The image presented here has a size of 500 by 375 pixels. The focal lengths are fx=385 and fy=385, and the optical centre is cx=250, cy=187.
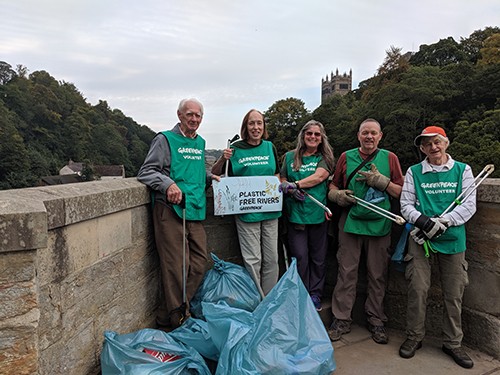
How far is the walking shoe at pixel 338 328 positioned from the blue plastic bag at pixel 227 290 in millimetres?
703

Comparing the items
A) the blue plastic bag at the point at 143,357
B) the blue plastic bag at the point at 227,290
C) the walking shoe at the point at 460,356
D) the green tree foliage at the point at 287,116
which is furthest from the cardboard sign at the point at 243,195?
the green tree foliage at the point at 287,116

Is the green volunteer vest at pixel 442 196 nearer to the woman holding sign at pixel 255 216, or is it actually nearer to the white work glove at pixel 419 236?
the white work glove at pixel 419 236

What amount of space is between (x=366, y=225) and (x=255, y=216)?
35.1 inches

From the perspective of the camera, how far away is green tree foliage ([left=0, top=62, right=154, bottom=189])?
230 feet

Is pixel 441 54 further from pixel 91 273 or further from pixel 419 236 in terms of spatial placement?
pixel 91 273

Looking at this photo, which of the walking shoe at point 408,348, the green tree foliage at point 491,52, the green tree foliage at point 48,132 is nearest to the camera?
the walking shoe at point 408,348

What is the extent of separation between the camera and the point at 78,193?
2.05 meters

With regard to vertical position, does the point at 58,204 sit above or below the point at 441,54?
below

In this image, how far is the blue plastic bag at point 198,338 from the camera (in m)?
2.39

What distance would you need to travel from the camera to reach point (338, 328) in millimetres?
3191

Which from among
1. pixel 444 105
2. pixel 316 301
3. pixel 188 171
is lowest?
pixel 316 301

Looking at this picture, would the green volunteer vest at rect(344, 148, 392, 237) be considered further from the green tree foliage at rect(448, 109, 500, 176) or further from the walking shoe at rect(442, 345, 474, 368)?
the green tree foliage at rect(448, 109, 500, 176)

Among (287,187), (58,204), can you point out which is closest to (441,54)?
(287,187)

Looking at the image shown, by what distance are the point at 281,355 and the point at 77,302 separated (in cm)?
113
